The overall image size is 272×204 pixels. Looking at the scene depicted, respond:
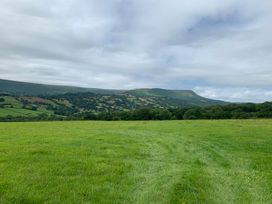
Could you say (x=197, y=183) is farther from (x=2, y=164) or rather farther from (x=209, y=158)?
(x=2, y=164)

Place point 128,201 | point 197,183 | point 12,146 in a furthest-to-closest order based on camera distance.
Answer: point 12,146
point 197,183
point 128,201

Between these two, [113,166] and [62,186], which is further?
[113,166]

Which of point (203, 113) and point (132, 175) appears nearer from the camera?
point (132, 175)

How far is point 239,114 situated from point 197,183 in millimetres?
58647

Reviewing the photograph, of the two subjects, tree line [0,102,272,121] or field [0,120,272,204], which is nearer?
field [0,120,272,204]

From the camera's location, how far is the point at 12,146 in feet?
63.8

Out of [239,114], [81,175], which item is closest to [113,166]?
[81,175]

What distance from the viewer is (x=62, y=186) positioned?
431 inches

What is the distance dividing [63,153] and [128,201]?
7946 millimetres

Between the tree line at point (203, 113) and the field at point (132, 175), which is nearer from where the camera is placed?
the field at point (132, 175)

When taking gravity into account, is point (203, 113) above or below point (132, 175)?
above

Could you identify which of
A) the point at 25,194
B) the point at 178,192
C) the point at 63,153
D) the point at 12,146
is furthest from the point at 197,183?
the point at 12,146

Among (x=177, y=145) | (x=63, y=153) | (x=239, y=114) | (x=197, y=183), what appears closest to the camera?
(x=197, y=183)

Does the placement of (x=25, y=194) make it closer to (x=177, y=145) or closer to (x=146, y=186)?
(x=146, y=186)
